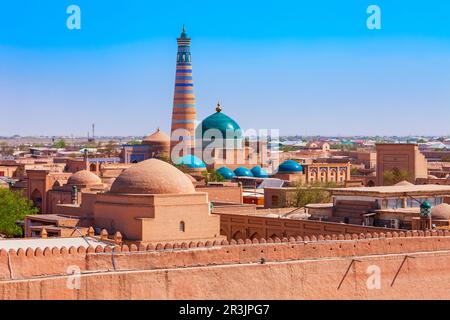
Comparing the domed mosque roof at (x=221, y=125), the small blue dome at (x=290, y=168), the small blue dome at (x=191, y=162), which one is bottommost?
the small blue dome at (x=290, y=168)

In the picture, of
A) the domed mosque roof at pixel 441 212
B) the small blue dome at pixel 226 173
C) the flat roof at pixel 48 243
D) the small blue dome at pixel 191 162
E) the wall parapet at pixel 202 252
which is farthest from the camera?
the small blue dome at pixel 226 173

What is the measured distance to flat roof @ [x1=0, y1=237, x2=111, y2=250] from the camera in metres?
22.9

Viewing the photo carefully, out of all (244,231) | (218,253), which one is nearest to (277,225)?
(244,231)

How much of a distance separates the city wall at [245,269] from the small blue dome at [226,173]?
3275cm

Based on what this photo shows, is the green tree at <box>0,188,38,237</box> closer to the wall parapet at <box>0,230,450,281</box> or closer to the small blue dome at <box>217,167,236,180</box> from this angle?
the wall parapet at <box>0,230,450,281</box>

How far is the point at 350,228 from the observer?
27547 mm

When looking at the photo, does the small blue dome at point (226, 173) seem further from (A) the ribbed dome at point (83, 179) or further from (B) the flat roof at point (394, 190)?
(B) the flat roof at point (394, 190)

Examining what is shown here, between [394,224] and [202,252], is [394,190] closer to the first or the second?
[394,224]

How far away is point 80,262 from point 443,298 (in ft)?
30.4

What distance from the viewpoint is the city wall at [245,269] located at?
18.3 m

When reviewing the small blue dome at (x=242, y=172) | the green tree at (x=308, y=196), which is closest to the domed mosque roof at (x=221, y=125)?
the small blue dome at (x=242, y=172)

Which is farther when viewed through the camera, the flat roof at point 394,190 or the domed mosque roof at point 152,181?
the flat roof at point 394,190

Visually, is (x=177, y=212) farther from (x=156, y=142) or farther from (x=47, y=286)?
(x=156, y=142)

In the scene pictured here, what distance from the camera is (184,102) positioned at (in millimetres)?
65375
